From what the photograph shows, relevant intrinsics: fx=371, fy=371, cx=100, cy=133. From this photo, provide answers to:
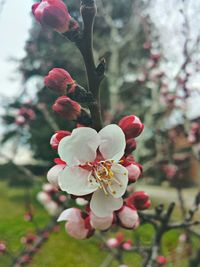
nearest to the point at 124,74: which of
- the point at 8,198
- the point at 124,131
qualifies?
the point at 8,198

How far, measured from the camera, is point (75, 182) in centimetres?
71

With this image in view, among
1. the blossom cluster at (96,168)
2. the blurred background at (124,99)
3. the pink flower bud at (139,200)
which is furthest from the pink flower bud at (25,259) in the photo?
the blossom cluster at (96,168)

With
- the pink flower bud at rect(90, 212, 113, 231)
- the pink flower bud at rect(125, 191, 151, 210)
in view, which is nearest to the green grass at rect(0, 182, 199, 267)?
the pink flower bud at rect(125, 191, 151, 210)

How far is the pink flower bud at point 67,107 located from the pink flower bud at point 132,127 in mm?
104

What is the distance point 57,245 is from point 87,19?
5.06 meters

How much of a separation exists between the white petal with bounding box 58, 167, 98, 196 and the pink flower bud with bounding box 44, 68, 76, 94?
0.54 feet

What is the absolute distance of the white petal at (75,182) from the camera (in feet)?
2.31

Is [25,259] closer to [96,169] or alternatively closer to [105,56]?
[96,169]

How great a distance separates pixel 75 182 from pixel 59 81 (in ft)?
0.67

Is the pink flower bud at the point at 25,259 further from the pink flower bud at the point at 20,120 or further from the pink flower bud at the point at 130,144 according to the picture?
the pink flower bud at the point at 130,144

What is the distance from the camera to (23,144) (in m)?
10.1

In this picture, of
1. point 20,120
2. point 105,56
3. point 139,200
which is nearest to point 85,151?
point 139,200

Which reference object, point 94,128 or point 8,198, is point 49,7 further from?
point 8,198

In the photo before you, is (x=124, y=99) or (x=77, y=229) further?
(x=124, y=99)
